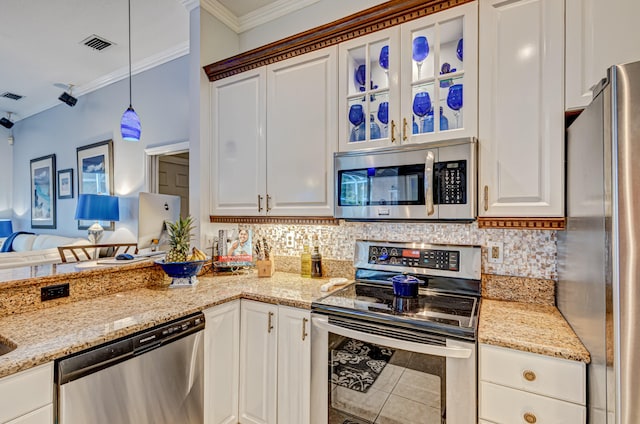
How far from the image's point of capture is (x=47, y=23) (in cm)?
278

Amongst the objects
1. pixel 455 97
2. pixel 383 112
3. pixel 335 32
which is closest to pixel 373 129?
pixel 383 112

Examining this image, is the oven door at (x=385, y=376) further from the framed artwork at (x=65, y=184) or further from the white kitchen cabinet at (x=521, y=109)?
the framed artwork at (x=65, y=184)

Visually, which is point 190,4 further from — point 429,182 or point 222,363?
point 222,363

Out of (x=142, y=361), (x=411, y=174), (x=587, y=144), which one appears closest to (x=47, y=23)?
(x=142, y=361)

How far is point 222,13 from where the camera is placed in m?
2.58

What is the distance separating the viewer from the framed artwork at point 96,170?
3.90 m

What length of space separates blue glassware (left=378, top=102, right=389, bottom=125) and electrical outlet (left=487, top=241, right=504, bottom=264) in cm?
92

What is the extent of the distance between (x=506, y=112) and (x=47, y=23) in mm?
3779

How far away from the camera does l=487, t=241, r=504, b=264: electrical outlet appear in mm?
Result: 1731

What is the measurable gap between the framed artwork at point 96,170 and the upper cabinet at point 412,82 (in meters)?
3.43

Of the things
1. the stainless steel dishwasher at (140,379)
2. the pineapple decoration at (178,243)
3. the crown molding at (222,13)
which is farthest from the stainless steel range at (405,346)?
the crown molding at (222,13)

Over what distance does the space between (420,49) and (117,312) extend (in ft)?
6.72

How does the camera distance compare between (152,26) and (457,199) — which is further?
(152,26)

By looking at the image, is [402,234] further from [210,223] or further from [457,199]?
[210,223]
